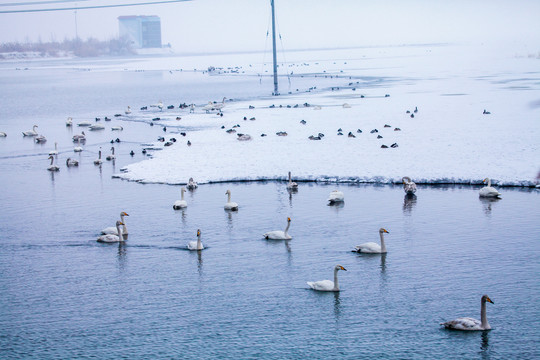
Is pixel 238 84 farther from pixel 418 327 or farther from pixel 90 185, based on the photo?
pixel 418 327

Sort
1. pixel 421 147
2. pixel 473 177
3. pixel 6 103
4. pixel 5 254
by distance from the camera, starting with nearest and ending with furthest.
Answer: pixel 5 254 < pixel 473 177 < pixel 421 147 < pixel 6 103

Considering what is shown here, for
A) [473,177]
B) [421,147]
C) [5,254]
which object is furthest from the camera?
Result: [421,147]

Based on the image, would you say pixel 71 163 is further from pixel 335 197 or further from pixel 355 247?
pixel 355 247

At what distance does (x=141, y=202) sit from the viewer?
84.9ft

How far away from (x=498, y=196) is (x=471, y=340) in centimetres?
1183

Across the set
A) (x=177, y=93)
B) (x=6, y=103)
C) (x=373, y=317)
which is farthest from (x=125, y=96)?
(x=373, y=317)

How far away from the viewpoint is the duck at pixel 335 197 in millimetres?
24578

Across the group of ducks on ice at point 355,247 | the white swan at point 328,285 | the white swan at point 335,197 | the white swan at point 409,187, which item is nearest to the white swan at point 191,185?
the group of ducks on ice at point 355,247

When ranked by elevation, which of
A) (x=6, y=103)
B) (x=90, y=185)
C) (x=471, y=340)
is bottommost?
(x=471, y=340)

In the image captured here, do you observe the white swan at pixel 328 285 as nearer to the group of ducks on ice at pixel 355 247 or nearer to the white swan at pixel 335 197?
the group of ducks on ice at pixel 355 247

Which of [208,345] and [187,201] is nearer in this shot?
[208,345]

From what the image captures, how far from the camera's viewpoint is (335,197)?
24562mm

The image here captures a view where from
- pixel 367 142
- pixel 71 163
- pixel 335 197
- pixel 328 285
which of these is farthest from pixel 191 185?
pixel 328 285

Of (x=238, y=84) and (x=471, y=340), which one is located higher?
(x=238, y=84)
